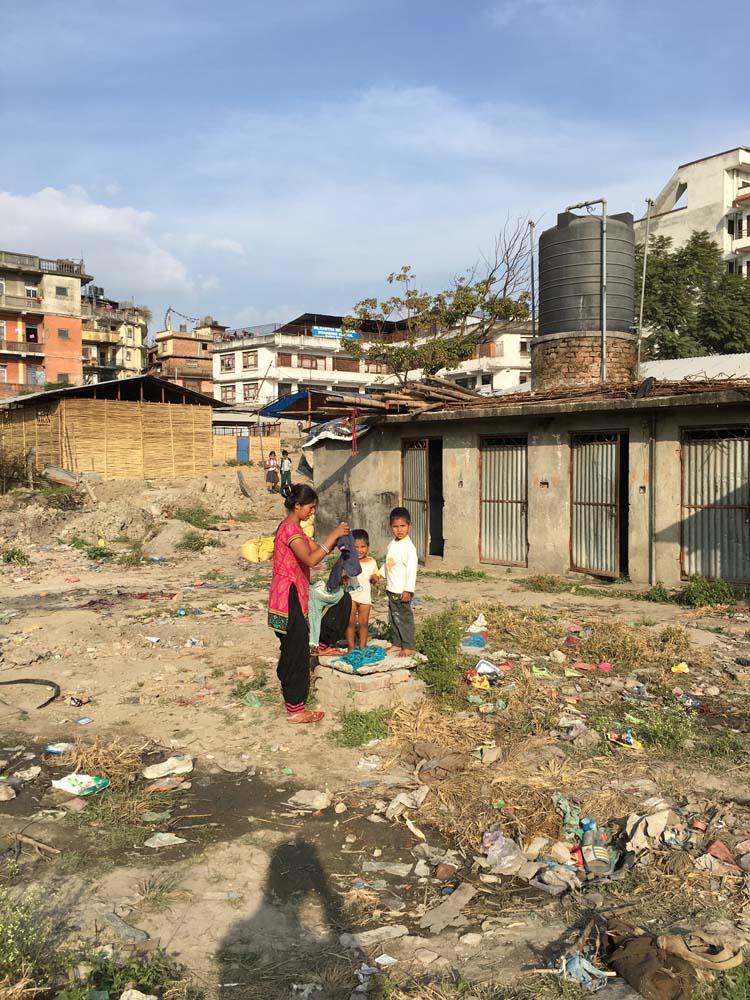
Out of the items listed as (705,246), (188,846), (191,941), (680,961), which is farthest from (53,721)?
(705,246)

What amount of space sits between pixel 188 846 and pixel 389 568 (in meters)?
2.89

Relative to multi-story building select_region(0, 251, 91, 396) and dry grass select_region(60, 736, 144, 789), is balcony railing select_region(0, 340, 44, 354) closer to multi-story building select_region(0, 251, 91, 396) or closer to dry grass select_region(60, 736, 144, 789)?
multi-story building select_region(0, 251, 91, 396)

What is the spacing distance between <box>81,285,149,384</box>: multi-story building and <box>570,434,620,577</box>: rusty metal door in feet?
170

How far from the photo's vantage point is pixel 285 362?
56.1m

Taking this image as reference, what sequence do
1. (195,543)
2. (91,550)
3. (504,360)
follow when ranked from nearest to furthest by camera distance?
(91,550)
(195,543)
(504,360)

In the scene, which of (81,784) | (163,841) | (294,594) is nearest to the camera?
(163,841)

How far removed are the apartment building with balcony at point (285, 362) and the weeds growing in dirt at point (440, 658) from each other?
162 feet

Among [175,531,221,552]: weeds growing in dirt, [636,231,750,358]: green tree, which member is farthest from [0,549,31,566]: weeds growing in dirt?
[636,231,750,358]: green tree

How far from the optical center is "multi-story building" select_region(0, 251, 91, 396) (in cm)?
4578

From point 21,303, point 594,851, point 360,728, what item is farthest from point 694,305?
point 21,303

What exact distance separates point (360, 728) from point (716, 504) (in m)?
6.71

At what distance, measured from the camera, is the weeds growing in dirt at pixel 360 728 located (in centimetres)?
541

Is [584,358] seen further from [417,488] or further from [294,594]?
[294,594]

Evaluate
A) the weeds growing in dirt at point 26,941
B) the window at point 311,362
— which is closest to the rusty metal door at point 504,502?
the weeds growing in dirt at point 26,941
